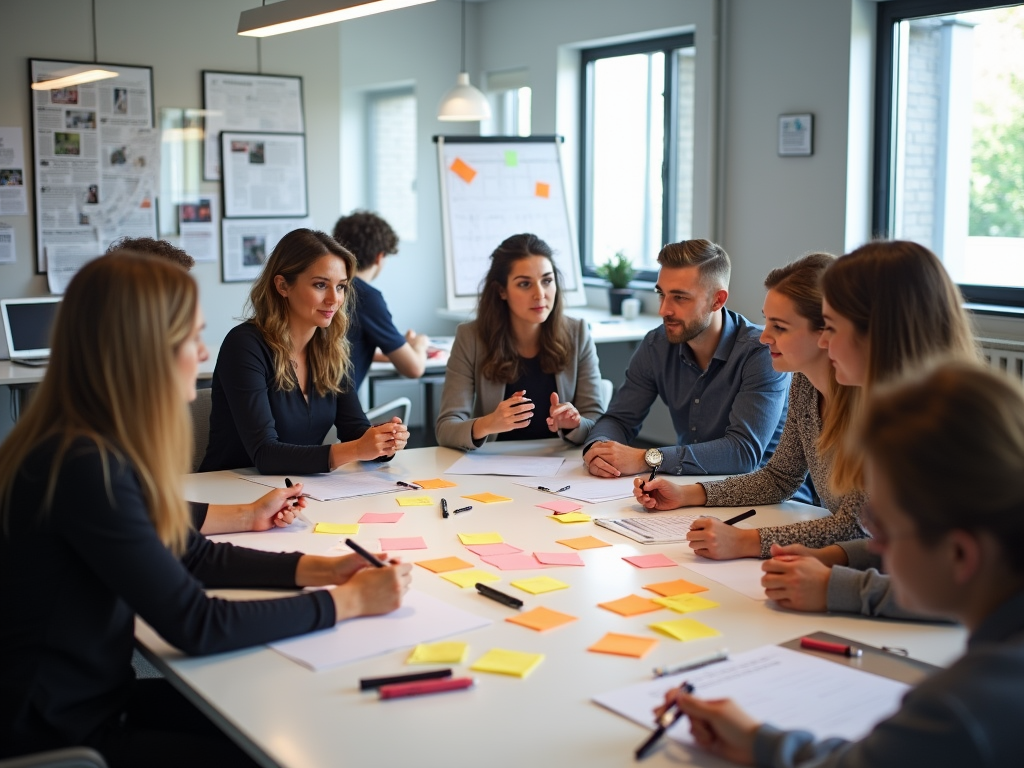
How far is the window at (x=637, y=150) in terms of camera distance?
20.7 feet

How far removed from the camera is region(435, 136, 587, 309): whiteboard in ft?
18.9

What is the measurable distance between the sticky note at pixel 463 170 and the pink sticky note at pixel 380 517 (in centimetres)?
369

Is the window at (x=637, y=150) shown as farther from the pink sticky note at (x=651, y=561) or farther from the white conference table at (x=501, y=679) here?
the white conference table at (x=501, y=679)

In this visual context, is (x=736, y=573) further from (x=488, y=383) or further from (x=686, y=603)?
(x=488, y=383)

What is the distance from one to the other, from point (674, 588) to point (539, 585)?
0.24 m

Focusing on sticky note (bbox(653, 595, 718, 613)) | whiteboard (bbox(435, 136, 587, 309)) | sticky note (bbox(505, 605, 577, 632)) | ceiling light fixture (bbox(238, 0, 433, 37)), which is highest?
ceiling light fixture (bbox(238, 0, 433, 37))

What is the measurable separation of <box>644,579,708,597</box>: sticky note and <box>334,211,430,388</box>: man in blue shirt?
2.04m

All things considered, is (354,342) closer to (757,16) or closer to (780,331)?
(780,331)

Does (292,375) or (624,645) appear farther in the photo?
(292,375)

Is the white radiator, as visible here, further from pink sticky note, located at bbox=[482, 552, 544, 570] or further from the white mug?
pink sticky note, located at bbox=[482, 552, 544, 570]

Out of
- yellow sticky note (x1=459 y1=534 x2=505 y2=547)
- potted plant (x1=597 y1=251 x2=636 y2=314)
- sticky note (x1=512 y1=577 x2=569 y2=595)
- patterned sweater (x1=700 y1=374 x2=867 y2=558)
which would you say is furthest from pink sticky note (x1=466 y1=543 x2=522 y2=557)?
potted plant (x1=597 y1=251 x2=636 y2=314)

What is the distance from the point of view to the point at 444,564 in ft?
6.66

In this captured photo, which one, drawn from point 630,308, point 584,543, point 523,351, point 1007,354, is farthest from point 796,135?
point 584,543

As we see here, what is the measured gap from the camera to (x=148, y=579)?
1.50 meters
